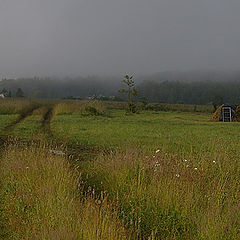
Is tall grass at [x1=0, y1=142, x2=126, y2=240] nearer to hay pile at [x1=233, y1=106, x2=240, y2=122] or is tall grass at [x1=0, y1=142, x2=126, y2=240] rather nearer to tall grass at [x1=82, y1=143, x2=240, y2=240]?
tall grass at [x1=82, y1=143, x2=240, y2=240]

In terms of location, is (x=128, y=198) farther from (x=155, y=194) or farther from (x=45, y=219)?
(x=45, y=219)

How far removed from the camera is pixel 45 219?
3.93 m

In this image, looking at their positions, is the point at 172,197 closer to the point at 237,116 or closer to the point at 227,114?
the point at 237,116

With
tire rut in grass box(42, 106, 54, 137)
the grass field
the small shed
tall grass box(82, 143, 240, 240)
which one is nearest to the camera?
the grass field

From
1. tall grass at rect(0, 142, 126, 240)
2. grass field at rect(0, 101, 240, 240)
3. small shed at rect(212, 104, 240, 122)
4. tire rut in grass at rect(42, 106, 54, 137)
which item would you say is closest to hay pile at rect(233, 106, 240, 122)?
small shed at rect(212, 104, 240, 122)

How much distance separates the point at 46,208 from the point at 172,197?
214cm

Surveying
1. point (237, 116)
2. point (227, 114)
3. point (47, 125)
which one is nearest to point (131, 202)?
point (47, 125)

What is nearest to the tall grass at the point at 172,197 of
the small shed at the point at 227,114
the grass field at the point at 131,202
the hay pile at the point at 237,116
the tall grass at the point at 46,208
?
the grass field at the point at 131,202

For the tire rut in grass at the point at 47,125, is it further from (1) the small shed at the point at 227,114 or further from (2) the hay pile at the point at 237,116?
(2) the hay pile at the point at 237,116

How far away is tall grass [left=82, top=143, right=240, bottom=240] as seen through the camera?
3947 mm

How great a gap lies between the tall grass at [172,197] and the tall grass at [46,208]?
0.40 meters

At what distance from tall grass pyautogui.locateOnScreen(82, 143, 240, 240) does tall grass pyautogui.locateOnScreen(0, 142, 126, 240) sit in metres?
0.40

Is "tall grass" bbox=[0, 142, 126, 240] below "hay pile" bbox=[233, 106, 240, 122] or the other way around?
the other way around

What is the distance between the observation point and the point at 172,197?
476 cm
